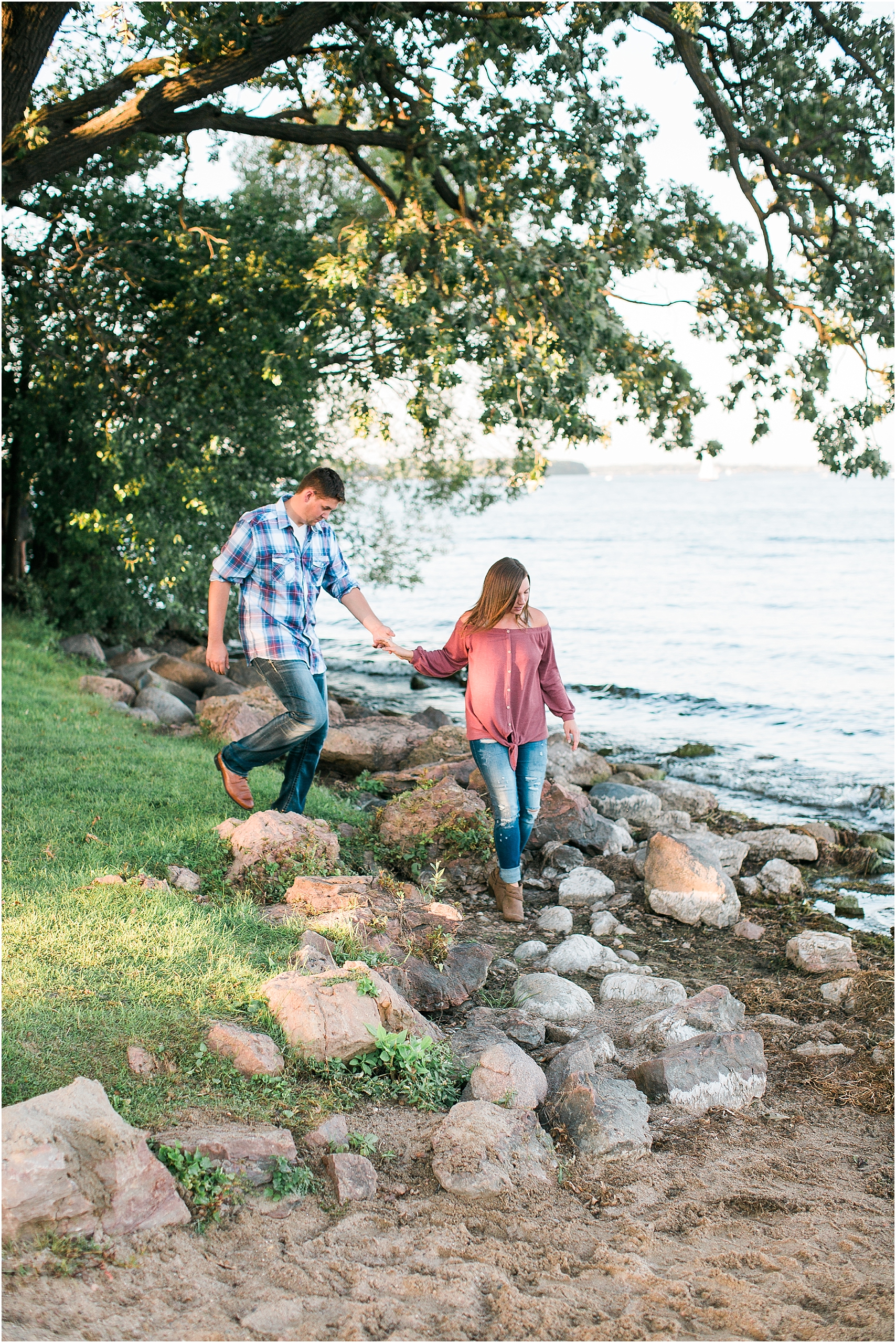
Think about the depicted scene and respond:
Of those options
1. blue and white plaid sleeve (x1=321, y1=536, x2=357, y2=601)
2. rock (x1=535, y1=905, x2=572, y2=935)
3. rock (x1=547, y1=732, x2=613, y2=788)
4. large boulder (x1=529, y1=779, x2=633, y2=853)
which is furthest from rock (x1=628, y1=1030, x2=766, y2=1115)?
rock (x1=547, y1=732, x2=613, y2=788)

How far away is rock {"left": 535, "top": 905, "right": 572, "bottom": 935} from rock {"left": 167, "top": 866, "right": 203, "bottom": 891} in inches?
85.6

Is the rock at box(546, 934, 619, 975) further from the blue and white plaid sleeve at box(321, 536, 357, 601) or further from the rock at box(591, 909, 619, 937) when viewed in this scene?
the blue and white plaid sleeve at box(321, 536, 357, 601)

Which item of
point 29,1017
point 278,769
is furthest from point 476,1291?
point 278,769

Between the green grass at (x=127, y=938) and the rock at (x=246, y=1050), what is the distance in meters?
0.05

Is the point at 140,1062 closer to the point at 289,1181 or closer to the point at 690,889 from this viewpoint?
the point at 289,1181

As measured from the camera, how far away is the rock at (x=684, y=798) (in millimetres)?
9992

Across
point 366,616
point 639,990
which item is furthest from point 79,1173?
point 366,616

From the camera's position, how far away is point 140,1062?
377cm

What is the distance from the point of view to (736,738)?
46.1ft

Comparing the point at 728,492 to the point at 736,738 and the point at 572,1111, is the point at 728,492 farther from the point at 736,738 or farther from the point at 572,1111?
the point at 572,1111

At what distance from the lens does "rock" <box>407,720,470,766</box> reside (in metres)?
9.03

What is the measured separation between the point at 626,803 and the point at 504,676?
356cm

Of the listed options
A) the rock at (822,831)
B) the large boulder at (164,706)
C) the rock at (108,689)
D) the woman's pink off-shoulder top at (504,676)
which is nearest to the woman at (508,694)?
the woman's pink off-shoulder top at (504,676)

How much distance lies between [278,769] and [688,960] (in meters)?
3.91
